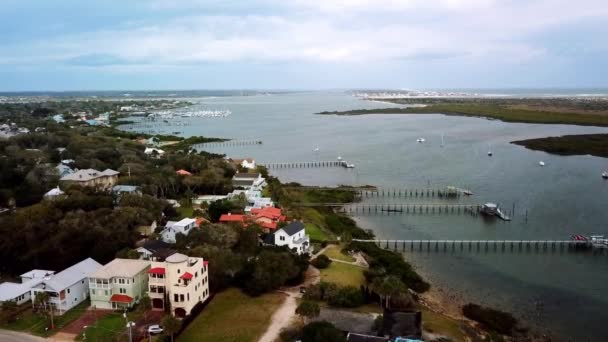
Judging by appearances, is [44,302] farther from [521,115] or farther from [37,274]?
[521,115]

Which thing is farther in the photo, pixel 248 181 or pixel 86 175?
pixel 248 181

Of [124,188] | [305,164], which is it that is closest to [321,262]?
[124,188]

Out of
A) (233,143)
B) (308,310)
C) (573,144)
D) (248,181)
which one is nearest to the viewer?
(308,310)

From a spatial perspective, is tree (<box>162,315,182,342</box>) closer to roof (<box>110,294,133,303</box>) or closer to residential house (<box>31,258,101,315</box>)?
roof (<box>110,294,133,303</box>)

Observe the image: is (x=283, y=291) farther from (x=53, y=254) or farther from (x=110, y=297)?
(x=53, y=254)

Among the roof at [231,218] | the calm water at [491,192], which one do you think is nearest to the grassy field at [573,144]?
the calm water at [491,192]

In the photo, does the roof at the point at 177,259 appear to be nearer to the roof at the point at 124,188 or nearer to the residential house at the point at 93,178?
the roof at the point at 124,188
